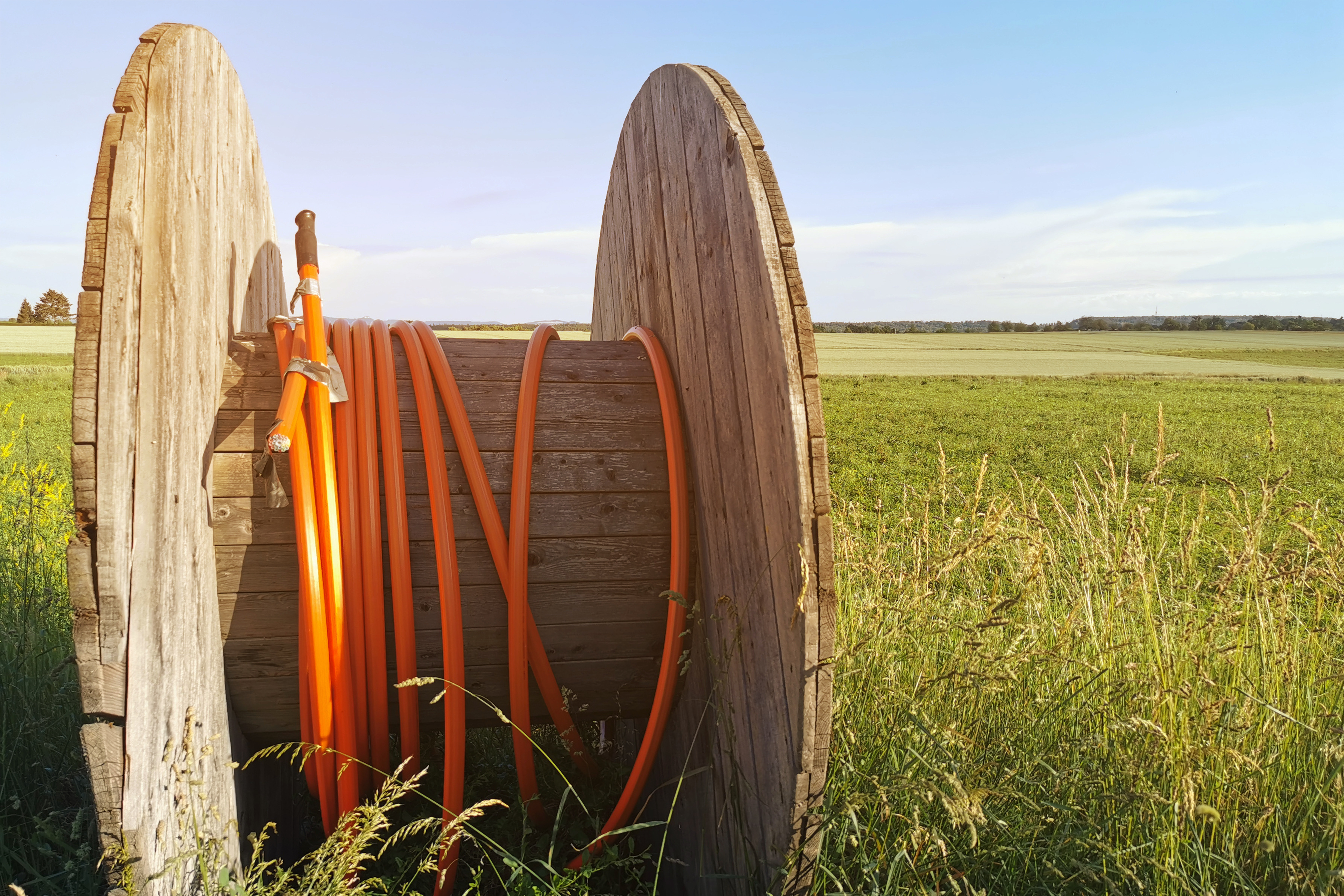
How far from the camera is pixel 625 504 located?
226cm

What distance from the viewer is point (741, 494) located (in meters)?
1.89

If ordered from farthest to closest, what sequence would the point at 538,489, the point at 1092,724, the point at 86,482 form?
the point at 1092,724
the point at 538,489
the point at 86,482

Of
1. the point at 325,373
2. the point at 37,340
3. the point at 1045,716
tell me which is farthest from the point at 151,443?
the point at 37,340

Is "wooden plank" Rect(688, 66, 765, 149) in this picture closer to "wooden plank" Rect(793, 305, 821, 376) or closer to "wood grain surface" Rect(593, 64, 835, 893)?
"wood grain surface" Rect(593, 64, 835, 893)

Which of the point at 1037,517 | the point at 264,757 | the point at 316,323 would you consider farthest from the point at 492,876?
the point at 1037,517

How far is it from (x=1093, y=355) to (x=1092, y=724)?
4192cm

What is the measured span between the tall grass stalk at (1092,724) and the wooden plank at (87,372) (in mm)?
1553

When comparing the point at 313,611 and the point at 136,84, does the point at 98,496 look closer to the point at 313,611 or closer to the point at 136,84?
the point at 313,611

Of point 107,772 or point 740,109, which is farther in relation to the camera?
point 740,109

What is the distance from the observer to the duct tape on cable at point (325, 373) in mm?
2072

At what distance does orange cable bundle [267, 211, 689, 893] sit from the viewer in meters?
2.02

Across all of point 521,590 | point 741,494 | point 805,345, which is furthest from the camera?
point 521,590

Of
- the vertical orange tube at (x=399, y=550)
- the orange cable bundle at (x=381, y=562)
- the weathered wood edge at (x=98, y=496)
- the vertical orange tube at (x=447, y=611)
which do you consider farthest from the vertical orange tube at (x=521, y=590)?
the weathered wood edge at (x=98, y=496)

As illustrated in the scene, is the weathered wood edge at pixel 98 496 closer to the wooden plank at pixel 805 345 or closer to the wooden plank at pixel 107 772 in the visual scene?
the wooden plank at pixel 107 772
